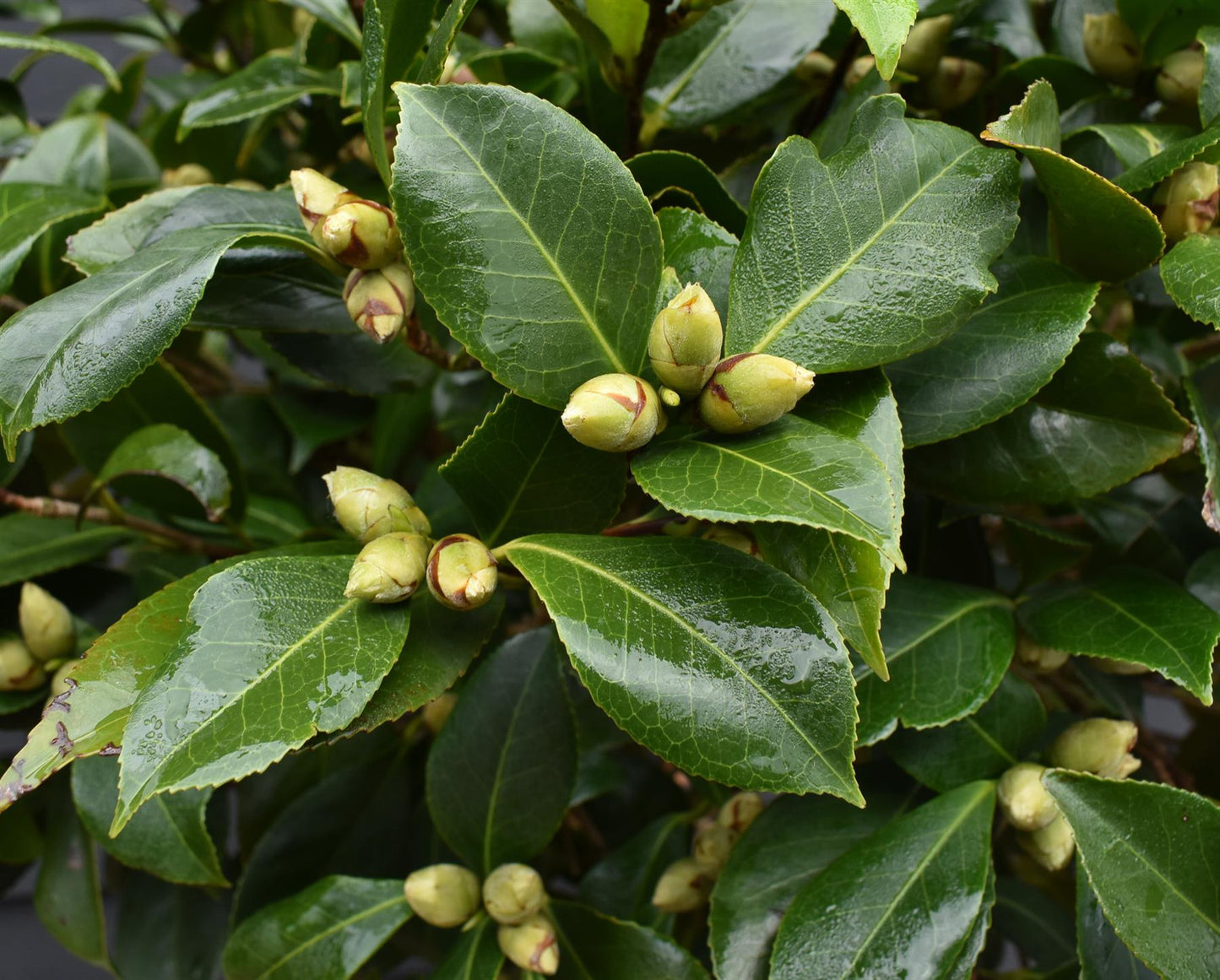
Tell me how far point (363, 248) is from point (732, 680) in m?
0.29

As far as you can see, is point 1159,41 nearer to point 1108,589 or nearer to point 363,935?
point 1108,589

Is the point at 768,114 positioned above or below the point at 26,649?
above

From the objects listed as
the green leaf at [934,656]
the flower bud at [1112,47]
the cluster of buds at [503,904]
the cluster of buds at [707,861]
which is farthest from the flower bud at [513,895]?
the flower bud at [1112,47]

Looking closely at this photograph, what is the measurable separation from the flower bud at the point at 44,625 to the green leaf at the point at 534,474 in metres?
0.36

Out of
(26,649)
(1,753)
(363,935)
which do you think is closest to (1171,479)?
(363,935)

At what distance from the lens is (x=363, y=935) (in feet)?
2.26

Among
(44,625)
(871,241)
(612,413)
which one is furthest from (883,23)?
(44,625)

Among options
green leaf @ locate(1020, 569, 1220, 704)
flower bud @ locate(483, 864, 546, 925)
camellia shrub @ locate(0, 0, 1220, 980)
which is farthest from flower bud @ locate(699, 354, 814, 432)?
flower bud @ locate(483, 864, 546, 925)

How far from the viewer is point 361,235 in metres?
0.53

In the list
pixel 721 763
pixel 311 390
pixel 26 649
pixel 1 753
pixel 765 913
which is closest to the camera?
pixel 721 763

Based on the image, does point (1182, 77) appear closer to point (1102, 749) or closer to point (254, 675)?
point (1102, 749)

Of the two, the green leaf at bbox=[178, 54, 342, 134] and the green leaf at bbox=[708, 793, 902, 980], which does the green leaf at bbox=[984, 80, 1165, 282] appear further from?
the green leaf at bbox=[178, 54, 342, 134]

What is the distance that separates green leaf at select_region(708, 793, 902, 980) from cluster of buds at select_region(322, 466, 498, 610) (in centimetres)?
27

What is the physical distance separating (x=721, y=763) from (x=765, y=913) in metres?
0.23
